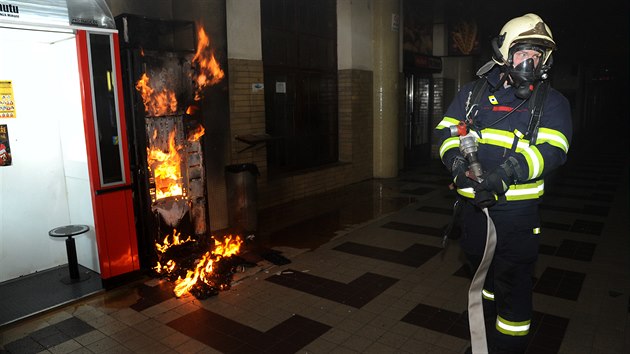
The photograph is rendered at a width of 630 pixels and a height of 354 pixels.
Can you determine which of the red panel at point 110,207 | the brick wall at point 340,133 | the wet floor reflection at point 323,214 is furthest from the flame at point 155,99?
the wet floor reflection at point 323,214

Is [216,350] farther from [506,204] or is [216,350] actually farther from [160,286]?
[506,204]

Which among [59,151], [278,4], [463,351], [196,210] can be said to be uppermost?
[278,4]

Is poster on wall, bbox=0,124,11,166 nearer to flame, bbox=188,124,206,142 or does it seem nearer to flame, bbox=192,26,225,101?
flame, bbox=188,124,206,142

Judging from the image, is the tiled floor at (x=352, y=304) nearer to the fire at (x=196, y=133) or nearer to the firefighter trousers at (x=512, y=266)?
the firefighter trousers at (x=512, y=266)

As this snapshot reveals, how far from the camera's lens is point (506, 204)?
123 inches

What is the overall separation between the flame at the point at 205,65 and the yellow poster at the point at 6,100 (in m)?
2.16

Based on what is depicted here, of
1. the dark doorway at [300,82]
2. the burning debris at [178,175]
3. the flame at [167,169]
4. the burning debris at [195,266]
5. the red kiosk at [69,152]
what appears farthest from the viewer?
the dark doorway at [300,82]

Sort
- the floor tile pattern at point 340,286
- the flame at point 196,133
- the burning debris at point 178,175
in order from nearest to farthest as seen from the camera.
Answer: the floor tile pattern at point 340,286
the burning debris at point 178,175
the flame at point 196,133

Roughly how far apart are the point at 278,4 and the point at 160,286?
20.4 ft

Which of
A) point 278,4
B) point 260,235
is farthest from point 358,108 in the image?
point 260,235

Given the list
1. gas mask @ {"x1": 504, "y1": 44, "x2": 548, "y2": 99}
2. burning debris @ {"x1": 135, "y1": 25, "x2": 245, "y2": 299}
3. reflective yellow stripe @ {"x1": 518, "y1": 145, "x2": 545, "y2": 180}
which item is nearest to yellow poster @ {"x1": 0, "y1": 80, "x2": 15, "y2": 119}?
burning debris @ {"x1": 135, "y1": 25, "x2": 245, "y2": 299}

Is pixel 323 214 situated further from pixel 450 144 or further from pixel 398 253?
pixel 450 144

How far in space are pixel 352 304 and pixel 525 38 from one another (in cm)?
302

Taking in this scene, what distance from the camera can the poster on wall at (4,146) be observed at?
4.93m
